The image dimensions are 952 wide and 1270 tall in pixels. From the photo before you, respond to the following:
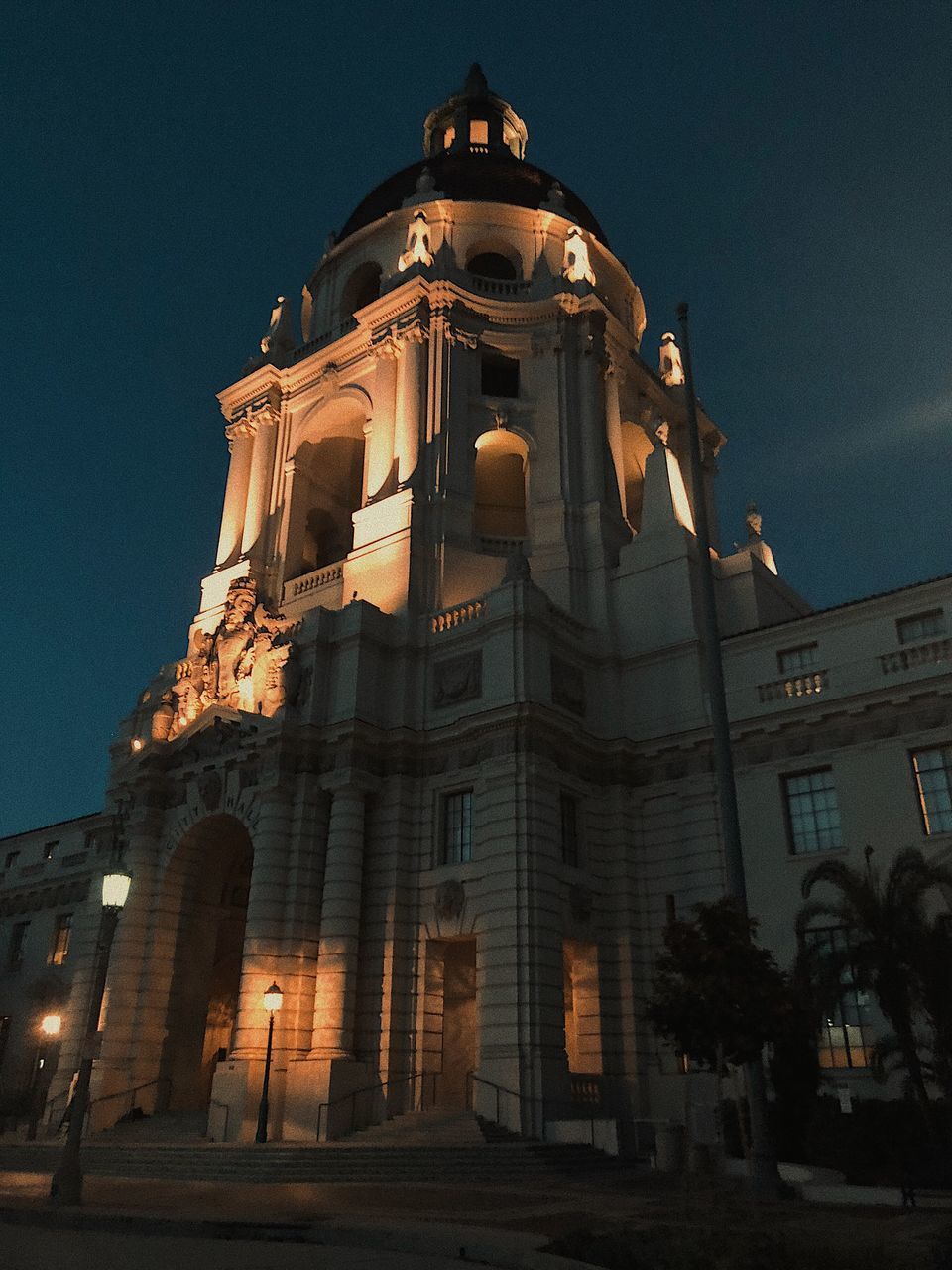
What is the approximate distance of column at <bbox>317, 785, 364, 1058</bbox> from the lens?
2908 centimetres

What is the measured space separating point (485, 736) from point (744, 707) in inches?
310

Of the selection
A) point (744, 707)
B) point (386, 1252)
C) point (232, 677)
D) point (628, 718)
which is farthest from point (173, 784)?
point (386, 1252)

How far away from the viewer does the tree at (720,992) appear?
696 inches

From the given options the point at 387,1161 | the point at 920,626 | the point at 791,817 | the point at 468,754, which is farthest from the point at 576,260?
the point at 387,1161

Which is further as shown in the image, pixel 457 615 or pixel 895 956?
pixel 457 615

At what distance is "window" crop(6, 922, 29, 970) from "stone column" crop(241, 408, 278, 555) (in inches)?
852

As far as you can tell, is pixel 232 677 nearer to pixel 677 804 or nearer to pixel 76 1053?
pixel 76 1053

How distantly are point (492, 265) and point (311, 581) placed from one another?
1933 centimetres

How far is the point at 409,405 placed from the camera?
1619 inches

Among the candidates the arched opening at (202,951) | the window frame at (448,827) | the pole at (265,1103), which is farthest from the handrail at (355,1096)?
the arched opening at (202,951)

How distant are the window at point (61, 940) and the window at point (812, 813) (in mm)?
33231

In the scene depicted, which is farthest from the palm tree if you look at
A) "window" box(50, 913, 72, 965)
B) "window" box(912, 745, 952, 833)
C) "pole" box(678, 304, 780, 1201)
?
"window" box(50, 913, 72, 965)

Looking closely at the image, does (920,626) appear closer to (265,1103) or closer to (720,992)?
(720,992)

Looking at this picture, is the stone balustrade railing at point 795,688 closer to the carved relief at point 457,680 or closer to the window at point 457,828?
the carved relief at point 457,680
